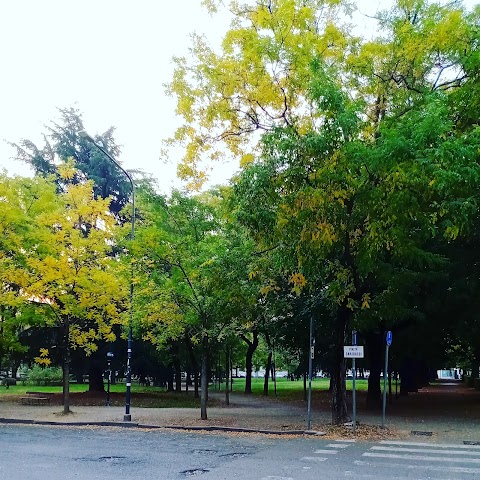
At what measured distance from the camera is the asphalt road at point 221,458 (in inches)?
397

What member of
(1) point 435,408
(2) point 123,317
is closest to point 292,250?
(2) point 123,317

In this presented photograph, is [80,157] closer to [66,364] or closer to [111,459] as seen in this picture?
[66,364]

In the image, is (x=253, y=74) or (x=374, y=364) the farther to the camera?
(x=374, y=364)

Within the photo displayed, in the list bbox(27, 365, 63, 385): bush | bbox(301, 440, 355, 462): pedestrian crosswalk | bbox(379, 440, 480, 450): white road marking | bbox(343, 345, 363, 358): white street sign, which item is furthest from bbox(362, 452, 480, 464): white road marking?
bbox(27, 365, 63, 385): bush

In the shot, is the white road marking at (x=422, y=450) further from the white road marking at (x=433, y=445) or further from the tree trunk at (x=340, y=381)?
the tree trunk at (x=340, y=381)

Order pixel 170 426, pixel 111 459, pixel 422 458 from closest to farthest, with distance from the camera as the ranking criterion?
pixel 111 459 → pixel 422 458 → pixel 170 426

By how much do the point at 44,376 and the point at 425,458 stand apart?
162 feet

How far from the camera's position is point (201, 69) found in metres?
16.3

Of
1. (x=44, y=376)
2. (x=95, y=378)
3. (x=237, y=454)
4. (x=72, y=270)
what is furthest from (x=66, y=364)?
(x=44, y=376)

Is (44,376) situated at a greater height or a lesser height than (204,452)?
lesser

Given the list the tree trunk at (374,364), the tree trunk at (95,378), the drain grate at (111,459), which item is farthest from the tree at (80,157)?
the drain grate at (111,459)

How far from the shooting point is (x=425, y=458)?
40.5ft

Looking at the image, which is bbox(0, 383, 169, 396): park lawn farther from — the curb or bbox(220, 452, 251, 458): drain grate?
bbox(220, 452, 251, 458): drain grate

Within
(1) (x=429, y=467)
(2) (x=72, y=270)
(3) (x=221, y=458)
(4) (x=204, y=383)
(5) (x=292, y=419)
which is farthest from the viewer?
(2) (x=72, y=270)
